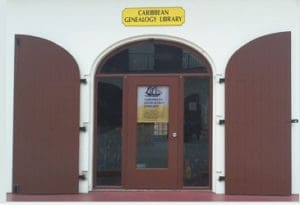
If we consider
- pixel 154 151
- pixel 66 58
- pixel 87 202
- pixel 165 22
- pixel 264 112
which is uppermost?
pixel 165 22

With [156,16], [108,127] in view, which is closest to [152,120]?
[108,127]

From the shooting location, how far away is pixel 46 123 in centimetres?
1040

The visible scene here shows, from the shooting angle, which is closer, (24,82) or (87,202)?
(87,202)

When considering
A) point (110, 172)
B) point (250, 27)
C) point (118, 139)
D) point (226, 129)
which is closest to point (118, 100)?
point (118, 139)

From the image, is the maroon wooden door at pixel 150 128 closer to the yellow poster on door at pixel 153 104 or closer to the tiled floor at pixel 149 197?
the yellow poster on door at pixel 153 104

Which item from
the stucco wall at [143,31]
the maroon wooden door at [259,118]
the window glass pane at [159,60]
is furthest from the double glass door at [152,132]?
the maroon wooden door at [259,118]

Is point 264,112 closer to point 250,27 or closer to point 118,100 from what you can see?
point 250,27

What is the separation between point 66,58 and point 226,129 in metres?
3.28

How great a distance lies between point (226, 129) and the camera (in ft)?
33.6

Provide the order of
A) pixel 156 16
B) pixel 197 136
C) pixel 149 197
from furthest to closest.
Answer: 1. pixel 197 136
2. pixel 156 16
3. pixel 149 197

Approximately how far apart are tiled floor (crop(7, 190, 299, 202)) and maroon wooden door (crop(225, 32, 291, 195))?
0.27 meters

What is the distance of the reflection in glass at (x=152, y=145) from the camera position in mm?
10586

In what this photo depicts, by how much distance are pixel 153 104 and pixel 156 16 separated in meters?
1.68

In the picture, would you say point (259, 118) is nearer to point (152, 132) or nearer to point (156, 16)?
point (152, 132)
